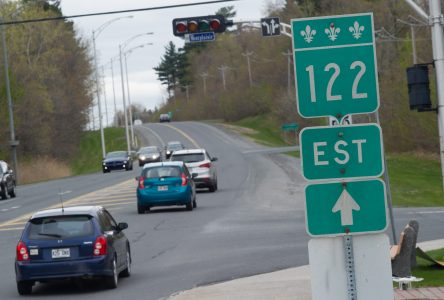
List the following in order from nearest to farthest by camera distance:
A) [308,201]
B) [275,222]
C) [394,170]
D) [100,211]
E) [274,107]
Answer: [308,201] → [100,211] → [275,222] → [394,170] → [274,107]

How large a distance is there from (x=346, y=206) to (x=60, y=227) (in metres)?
10.0

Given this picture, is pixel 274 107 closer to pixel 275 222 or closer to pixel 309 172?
pixel 275 222

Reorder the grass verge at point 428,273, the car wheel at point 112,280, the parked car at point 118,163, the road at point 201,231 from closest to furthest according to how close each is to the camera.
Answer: the grass verge at point 428,273, the car wheel at point 112,280, the road at point 201,231, the parked car at point 118,163

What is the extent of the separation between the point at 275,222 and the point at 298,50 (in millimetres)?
20600

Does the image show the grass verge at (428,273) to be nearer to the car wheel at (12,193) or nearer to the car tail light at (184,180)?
the car tail light at (184,180)

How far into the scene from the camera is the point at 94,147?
12481 centimetres

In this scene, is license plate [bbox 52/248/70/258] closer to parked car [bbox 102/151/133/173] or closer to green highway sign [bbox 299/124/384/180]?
green highway sign [bbox 299/124/384/180]

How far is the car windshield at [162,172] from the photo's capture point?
107 ft

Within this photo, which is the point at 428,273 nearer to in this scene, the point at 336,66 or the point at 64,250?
the point at 64,250

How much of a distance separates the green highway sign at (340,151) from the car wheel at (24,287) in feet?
32.4

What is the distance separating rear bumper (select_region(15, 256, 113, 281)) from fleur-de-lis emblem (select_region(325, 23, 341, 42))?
9522mm

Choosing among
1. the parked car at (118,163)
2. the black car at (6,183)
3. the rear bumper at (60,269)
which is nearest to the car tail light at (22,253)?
the rear bumper at (60,269)

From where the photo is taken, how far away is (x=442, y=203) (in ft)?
121

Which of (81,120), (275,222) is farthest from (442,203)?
(81,120)
